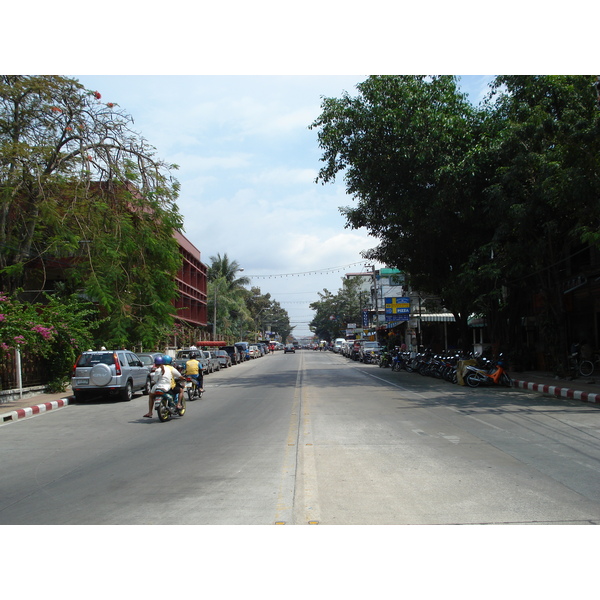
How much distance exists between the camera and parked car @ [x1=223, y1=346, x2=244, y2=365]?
1969 inches

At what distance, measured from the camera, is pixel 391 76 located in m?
24.3

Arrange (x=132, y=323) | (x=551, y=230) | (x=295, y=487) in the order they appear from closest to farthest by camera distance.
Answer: (x=295, y=487) < (x=551, y=230) < (x=132, y=323)

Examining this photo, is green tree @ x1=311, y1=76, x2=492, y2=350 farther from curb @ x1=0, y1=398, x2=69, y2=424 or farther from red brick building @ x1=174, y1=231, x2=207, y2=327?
red brick building @ x1=174, y1=231, x2=207, y2=327

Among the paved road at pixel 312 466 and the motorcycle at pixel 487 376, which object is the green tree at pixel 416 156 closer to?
the motorcycle at pixel 487 376

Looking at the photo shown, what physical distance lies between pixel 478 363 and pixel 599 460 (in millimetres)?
14844

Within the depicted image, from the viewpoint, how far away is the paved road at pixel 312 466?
6.16m

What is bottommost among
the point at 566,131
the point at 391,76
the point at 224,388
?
the point at 224,388

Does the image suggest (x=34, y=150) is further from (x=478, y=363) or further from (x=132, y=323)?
(x=478, y=363)

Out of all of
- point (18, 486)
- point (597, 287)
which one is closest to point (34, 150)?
point (18, 486)

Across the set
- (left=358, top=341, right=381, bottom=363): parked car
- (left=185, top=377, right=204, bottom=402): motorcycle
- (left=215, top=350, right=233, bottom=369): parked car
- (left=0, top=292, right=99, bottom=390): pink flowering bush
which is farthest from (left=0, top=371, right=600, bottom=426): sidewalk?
(left=358, top=341, right=381, bottom=363): parked car

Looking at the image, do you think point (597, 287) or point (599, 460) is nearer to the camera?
point (599, 460)

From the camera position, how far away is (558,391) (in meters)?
18.5

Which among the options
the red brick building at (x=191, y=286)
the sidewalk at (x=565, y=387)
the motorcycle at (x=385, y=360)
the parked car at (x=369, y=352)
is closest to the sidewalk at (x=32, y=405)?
the sidewalk at (x=565, y=387)

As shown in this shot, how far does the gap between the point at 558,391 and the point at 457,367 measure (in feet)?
19.1
